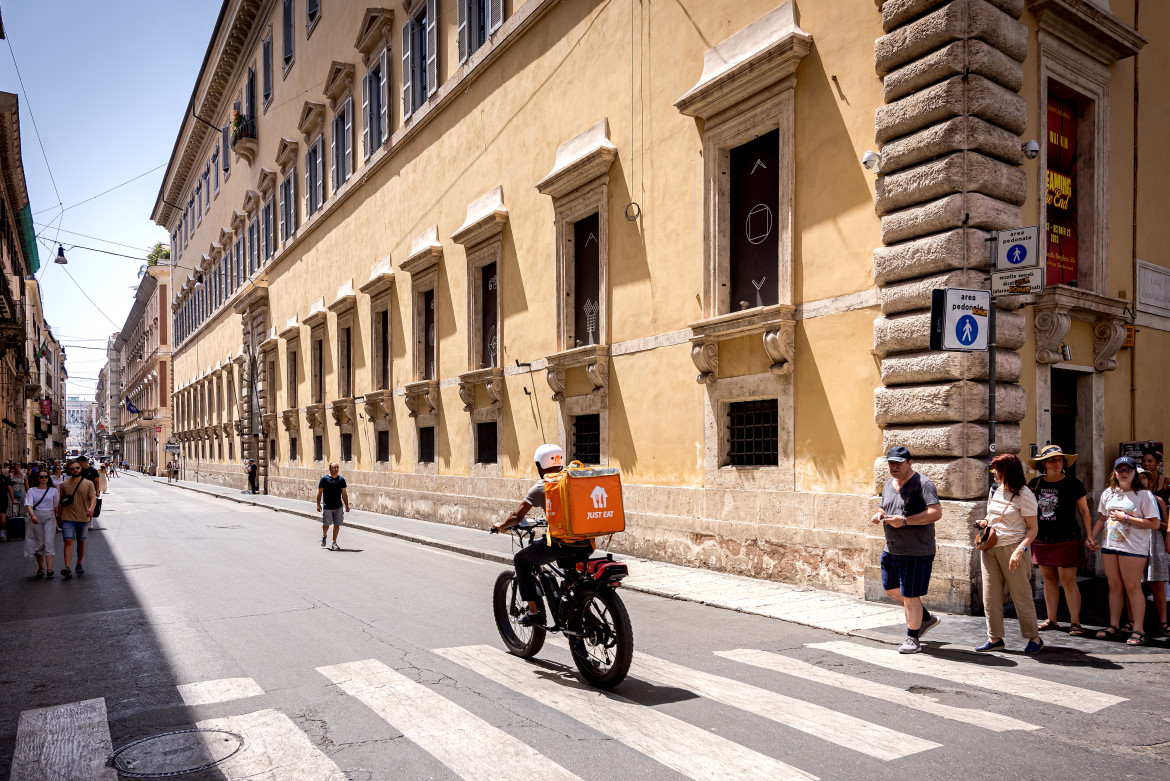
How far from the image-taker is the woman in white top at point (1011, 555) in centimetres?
735

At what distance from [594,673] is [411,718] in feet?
4.62

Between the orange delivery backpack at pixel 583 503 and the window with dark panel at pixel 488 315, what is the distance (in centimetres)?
1329

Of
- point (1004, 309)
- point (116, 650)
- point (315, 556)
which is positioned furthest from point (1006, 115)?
point (315, 556)

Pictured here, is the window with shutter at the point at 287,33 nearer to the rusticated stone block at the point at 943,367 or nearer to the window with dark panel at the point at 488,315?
the window with dark panel at the point at 488,315

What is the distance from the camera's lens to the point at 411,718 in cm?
545

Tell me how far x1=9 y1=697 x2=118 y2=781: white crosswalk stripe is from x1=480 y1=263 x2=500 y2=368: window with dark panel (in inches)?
558

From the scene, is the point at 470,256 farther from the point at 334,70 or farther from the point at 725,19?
the point at 334,70

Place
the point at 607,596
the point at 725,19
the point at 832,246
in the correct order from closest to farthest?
the point at 607,596 < the point at 832,246 < the point at 725,19

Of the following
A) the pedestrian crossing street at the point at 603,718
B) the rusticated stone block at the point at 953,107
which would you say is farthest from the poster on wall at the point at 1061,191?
the pedestrian crossing street at the point at 603,718

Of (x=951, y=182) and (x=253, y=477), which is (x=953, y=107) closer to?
(x=951, y=182)

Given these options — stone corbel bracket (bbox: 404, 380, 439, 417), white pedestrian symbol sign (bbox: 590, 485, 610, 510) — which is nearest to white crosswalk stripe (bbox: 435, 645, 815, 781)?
white pedestrian symbol sign (bbox: 590, 485, 610, 510)

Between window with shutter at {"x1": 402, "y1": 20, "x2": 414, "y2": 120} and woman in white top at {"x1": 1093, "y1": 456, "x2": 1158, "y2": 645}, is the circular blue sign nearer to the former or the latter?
woman in white top at {"x1": 1093, "y1": 456, "x2": 1158, "y2": 645}

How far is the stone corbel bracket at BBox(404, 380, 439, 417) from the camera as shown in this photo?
22.2m

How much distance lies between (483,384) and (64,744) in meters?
14.9
